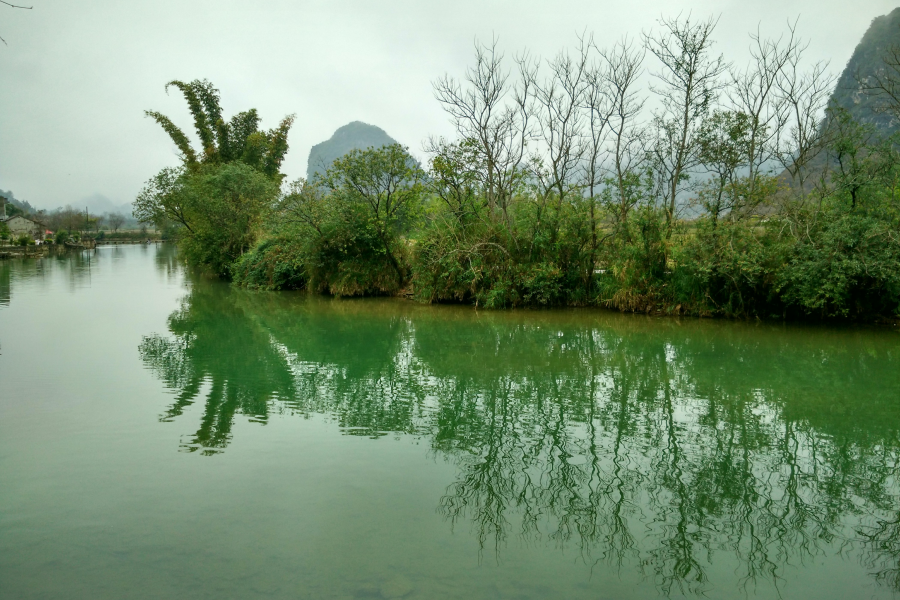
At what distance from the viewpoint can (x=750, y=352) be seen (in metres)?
12.3

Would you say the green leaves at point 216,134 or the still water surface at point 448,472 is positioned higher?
the green leaves at point 216,134

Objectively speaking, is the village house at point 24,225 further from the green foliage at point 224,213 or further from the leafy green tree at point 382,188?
the leafy green tree at point 382,188

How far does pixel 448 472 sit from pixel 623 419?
2.92m

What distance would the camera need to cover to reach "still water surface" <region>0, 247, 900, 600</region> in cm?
425

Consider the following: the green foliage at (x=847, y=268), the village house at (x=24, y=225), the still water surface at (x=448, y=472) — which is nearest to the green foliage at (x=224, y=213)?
the still water surface at (x=448, y=472)

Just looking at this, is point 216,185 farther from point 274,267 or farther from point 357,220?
point 357,220

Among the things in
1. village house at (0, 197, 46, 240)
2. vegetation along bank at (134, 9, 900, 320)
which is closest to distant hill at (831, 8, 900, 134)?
vegetation along bank at (134, 9, 900, 320)

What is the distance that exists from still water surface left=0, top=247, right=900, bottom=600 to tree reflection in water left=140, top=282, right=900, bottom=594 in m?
0.04

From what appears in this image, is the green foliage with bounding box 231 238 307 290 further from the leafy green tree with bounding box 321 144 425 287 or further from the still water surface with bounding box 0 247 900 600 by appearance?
the still water surface with bounding box 0 247 900 600

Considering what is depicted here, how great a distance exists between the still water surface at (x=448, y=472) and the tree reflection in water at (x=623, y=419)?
37 millimetres

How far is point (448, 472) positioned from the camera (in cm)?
601

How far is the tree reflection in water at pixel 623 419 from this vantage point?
4.84 metres

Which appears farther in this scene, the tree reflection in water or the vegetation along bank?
the vegetation along bank

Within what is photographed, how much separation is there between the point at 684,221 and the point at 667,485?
13.5 metres
